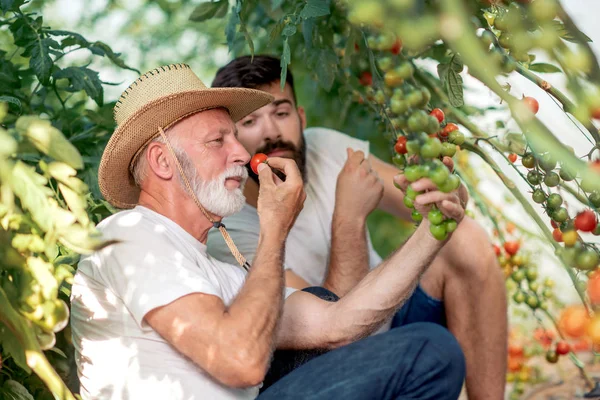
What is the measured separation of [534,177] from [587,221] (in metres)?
0.24

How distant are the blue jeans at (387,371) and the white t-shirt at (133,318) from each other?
210 millimetres

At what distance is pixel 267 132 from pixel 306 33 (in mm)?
708

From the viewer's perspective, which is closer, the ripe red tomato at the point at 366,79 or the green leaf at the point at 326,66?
the green leaf at the point at 326,66

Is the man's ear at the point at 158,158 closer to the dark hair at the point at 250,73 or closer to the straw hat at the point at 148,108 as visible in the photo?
the straw hat at the point at 148,108

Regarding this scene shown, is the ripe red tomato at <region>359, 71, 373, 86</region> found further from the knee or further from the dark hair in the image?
the knee

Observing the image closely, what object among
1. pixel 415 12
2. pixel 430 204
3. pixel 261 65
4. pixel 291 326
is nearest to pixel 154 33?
pixel 261 65

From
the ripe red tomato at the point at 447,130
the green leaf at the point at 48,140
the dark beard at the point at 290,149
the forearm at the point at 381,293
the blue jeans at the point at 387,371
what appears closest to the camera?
the green leaf at the point at 48,140

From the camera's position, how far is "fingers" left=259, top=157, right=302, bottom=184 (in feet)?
6.49

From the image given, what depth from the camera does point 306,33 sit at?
2100 mm

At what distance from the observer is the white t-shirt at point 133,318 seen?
1.71 m

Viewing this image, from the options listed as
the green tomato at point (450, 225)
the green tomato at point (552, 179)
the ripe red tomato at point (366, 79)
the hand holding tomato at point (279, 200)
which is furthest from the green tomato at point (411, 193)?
the ripe red tomato at point (366, 79)

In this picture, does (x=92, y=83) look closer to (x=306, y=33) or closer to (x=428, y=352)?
(x=306, y=33)

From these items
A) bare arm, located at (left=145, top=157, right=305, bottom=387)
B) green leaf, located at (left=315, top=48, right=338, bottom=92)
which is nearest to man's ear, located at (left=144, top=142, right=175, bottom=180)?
A: bare arm, located at (left=145, top=157, right=305, bottom=387)

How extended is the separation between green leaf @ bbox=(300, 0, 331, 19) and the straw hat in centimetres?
45
